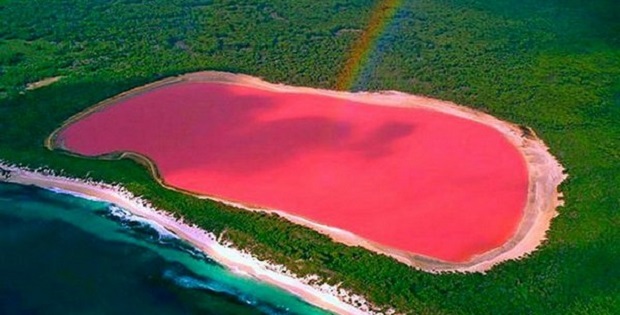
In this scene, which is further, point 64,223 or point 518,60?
point 518,60

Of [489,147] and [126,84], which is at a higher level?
[126,84]

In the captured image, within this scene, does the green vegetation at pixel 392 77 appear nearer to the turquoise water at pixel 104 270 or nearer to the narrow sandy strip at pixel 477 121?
the narrow sandy strip at pixel 477 121

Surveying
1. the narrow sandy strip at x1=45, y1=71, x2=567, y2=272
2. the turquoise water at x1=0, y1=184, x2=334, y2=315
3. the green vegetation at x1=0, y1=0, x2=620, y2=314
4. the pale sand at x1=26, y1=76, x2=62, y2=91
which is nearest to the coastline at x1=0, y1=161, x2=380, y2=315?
the turquoise water at x1=0, y1=184, x2=334, y2=315

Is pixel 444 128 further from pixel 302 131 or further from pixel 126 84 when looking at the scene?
pixel 126 84

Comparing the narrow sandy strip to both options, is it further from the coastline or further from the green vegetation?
the coastline

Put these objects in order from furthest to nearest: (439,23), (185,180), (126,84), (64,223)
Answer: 1. (439,23)
2. (126,84)
3. (185,180)
4. (64,223)

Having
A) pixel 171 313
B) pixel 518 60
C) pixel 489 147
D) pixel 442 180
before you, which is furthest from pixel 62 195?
pixel 518 60
